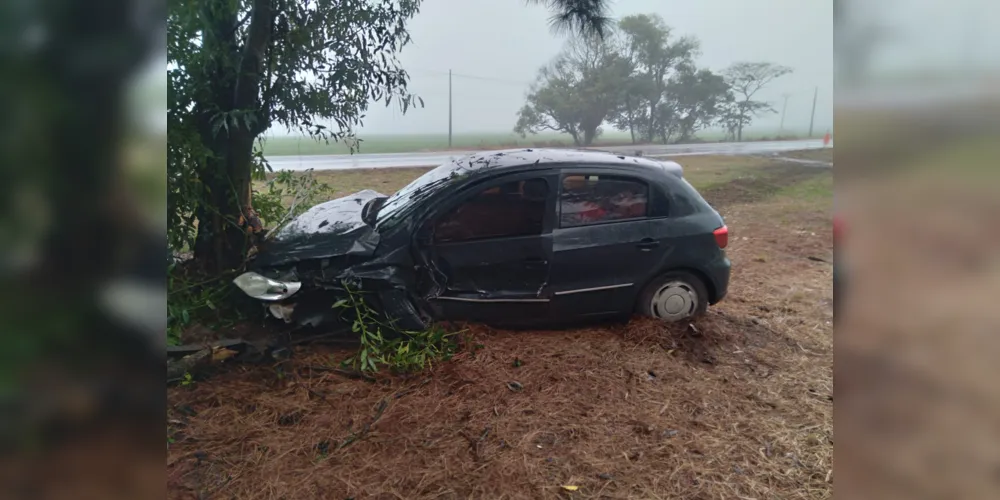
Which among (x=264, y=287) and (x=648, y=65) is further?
(x=648, y=65)

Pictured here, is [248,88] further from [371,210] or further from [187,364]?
[187,364]

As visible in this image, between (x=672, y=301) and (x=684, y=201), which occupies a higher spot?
(x=684, y=201)

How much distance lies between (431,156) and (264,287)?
1272mm

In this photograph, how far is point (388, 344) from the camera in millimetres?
3055

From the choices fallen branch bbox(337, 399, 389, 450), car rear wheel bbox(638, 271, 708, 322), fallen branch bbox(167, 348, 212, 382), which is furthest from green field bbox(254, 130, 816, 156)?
fallen branch bbox(337, 399, 389, 450)

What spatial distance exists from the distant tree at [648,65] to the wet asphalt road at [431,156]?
137mm

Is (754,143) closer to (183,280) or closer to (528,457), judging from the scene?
(528,457)

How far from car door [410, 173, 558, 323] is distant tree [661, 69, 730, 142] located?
0.90 metres

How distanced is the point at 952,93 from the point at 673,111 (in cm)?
191

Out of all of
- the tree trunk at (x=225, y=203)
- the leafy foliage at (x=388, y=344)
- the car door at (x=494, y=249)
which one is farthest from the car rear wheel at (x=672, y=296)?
the tree trunk at (x=225, y=203)

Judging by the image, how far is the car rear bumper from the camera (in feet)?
11.4

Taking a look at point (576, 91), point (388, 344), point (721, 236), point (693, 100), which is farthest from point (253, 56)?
point (721, 236)

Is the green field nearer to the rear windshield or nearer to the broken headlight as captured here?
the rear windshield

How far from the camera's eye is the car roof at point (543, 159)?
3.31 m
